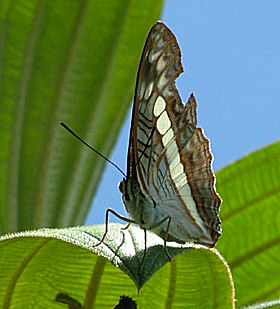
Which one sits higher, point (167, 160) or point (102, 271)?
point (167, 160)

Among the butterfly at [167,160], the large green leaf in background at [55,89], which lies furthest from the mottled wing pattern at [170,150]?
the large green leaf in background at [55,89]

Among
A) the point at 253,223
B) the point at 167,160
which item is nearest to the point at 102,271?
the point at 167,160

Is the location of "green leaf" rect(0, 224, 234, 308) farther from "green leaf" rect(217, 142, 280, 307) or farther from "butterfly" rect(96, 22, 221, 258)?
"green leaf" rect(217, 142, 280, 307)

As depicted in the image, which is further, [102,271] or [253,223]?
[253,223]

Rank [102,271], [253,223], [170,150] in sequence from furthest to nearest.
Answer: [253,223] → [170,150] → [102,271]

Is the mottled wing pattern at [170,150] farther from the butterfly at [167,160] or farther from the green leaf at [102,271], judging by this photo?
the green leaf at [102,271]

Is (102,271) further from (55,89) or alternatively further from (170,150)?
(55,89)
